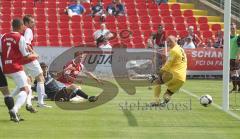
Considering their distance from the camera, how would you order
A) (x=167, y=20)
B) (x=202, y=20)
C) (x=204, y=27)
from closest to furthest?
(x=204, y=27) → (x=167, y=20) → (x=202, y=20)

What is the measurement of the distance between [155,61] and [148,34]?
4945 mm

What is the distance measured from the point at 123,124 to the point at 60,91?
4838 mm

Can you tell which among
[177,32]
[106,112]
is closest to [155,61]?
[177,32]

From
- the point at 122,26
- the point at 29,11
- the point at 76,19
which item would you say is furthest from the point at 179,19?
the point at 29,11

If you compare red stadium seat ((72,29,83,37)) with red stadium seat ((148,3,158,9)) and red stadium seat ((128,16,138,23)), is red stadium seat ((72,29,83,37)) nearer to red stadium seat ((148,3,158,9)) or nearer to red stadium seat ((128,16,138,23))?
red stadium seat ((128,16,138,23))

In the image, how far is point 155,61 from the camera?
28.8 metres

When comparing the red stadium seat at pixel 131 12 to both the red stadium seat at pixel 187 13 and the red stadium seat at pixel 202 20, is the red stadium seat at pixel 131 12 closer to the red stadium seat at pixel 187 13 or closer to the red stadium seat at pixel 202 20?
the red stadium seat at pixel 187 13

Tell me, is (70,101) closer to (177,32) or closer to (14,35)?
(14,35)

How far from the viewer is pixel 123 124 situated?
44.6 feet

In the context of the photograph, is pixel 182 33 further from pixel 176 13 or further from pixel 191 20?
pixel 176 13

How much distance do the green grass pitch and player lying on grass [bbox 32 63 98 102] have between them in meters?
0.54

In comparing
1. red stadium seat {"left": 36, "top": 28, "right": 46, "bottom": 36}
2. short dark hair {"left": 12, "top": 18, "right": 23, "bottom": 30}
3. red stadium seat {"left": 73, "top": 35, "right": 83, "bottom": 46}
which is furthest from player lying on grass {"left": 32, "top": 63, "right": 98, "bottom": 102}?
red stadium seat {"left": 36, "top": 28, "right": 46, "bottom": 36}

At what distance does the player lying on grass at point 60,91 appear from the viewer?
18.0 m

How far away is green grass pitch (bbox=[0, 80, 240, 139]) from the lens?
12.1m
